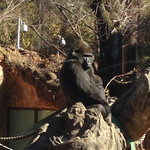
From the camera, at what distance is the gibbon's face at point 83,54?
4.41 m

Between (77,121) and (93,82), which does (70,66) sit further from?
(77,121)

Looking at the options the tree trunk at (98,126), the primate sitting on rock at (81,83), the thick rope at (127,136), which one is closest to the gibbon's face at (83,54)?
the primate sitting on rock at (81,83)

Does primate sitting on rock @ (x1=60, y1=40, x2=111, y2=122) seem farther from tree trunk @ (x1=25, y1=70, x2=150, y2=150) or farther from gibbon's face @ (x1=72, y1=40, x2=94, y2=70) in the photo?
tree trunk @ (x1=25, y1=70, x2=150, y2=150)

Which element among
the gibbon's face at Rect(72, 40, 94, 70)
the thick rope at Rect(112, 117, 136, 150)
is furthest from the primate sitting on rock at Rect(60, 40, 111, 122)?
the thick rope at Rect(112, 117, 136, 150)

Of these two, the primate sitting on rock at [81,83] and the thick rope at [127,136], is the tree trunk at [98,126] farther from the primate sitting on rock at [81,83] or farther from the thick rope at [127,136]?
the primate sitting on rock at [81,83]

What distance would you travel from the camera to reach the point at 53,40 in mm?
11695

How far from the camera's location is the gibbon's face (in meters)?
4.41

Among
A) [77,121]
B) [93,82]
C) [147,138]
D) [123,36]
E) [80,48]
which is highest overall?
[123,36]

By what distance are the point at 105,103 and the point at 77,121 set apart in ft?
2.19

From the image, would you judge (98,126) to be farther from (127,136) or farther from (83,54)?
(83,54)

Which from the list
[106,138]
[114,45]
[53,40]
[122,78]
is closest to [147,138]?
[122,78]

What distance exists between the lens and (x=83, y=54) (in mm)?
4418

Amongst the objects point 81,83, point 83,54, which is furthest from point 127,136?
point 83,54

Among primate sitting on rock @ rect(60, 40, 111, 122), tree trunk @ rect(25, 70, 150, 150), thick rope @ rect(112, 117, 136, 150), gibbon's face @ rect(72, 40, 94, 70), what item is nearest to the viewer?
tree trunk @ rect(25, 70, 150, 150)
